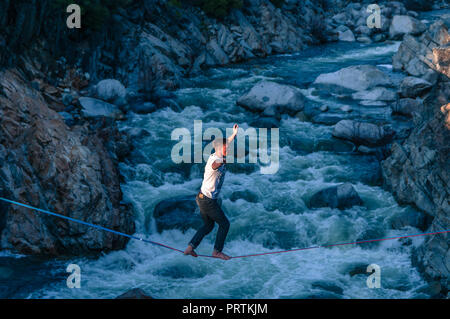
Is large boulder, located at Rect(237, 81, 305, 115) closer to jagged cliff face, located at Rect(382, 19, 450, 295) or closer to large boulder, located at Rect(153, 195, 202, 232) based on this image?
jagged cliff face, located at Rect(382, 19, 450, 295)

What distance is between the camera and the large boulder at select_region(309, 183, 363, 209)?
11.5m

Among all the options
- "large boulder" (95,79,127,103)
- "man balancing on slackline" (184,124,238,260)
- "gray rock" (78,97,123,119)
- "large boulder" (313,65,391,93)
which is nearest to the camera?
"man balancing on slackline" (184,124,238,260)

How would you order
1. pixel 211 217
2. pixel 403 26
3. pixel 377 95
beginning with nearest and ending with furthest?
pixel 211 217 → pixel 377 95 → pixel 403 26

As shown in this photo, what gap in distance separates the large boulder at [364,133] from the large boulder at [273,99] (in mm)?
2711

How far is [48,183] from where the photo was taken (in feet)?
30.7

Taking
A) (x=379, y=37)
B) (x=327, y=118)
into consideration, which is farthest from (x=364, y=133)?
(x=379, y=37)

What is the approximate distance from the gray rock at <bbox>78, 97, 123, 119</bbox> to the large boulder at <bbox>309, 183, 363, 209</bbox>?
7.24 m

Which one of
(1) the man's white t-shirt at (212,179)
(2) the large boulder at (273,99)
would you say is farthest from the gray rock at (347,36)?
(1) the man's white t-shirt at (212,179)

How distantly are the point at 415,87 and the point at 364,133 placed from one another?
4216 mm

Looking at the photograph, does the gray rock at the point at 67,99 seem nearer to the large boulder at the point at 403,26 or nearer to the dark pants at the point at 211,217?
the dark pants at the point at 211,217

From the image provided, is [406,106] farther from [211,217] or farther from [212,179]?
[212,179]

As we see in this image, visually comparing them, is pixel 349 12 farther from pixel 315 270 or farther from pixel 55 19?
pixel 315 270

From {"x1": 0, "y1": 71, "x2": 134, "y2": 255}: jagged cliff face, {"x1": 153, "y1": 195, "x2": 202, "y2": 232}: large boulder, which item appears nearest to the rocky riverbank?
{"x1": 0, "y1": 71, "x2": 134, "y2": 255}: jagged cliff face

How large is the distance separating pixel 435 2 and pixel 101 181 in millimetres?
34504
